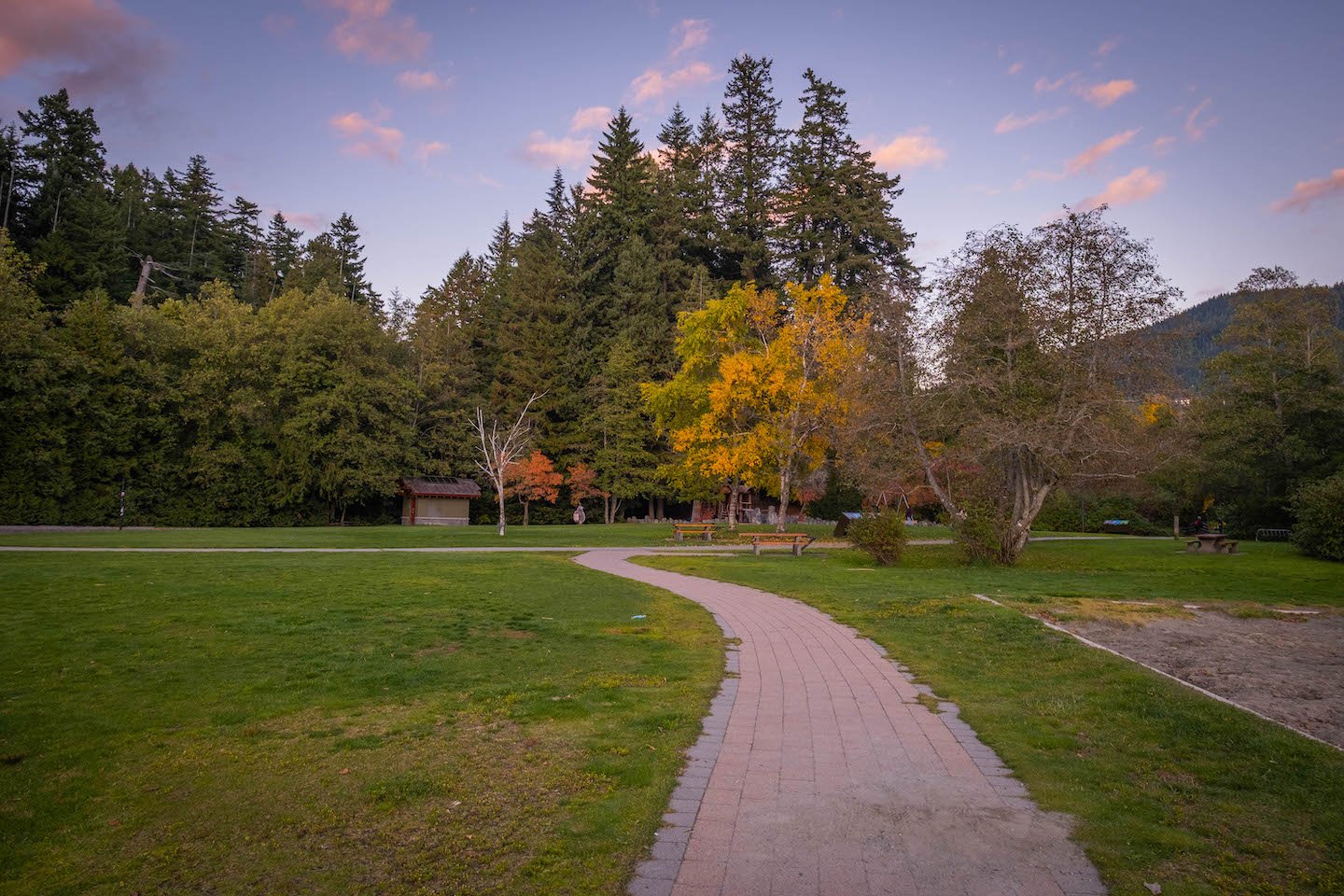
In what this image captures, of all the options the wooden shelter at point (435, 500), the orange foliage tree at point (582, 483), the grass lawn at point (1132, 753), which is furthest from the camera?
the orange foliage tree at point (582, 483)

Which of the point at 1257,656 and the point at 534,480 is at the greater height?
the point at 534,480

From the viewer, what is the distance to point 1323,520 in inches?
845

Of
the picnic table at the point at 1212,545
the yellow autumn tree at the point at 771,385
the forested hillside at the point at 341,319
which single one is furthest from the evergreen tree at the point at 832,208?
the picnic table at the point at 1212,545

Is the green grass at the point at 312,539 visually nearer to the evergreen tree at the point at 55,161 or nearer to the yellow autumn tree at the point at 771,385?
the yellow autumn tree at the point at 771,385

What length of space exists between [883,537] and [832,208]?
113ft

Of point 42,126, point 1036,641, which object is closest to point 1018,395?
point 1036,641

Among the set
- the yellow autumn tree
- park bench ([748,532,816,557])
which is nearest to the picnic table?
the yellow autumn tree

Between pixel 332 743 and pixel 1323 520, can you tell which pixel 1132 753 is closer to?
pixel 332 743

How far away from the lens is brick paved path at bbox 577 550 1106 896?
3486 mm

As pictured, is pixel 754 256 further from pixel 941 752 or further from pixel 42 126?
pixel 941 752

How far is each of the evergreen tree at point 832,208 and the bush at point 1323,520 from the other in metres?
29.6

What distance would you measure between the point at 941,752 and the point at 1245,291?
4006 cm

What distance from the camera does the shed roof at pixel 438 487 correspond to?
45.5 metres

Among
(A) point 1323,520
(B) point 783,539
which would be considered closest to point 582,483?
(B) point 783,539
